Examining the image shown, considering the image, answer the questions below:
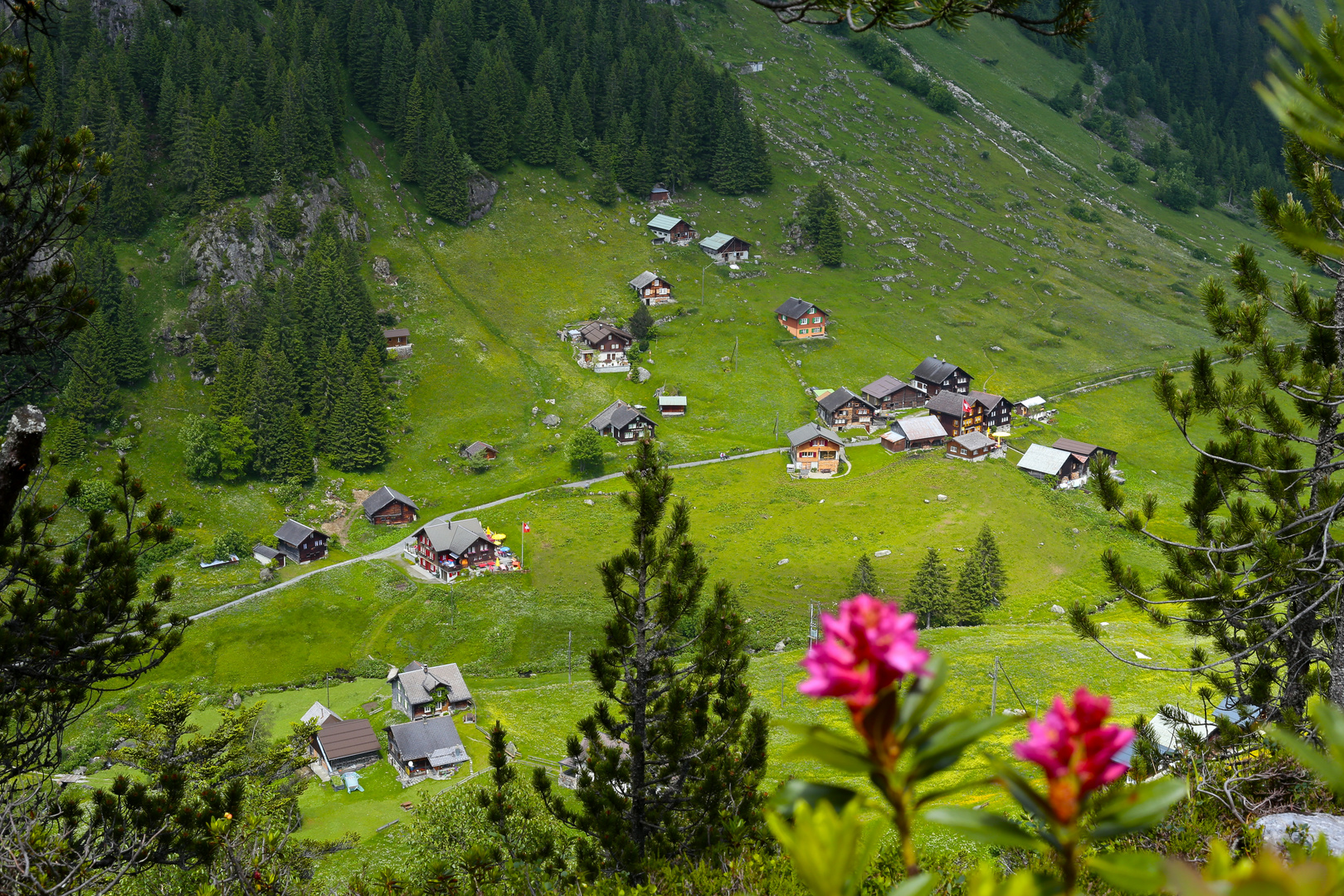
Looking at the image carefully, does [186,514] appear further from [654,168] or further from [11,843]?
[654,168]

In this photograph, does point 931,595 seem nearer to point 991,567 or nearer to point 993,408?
point 991,567

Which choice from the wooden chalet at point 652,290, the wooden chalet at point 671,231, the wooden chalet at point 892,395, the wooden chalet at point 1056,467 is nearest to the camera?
the wooden chalet at point 1056,467

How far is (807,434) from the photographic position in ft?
301

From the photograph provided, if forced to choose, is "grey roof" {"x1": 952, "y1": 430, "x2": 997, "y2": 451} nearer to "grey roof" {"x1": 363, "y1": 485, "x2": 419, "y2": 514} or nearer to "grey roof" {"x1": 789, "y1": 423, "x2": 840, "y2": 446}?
"grey roof" {"x1": 789, "y1": 423, "x2": 840, "y2": 446}

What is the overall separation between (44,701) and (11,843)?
3.91m

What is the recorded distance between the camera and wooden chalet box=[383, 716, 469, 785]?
2158 inches

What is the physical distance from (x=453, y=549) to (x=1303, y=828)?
72041 millimetres

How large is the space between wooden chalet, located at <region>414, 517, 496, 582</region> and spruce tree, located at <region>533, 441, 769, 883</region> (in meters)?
57.9

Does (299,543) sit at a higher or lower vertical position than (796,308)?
lower

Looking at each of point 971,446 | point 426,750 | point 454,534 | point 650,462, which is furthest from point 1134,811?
point 971,446

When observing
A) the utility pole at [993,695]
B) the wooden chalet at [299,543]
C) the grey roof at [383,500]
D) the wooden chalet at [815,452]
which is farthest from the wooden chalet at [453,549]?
the utility pole at [993,695]

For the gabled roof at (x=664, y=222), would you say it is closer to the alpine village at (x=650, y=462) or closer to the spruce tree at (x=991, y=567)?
the alpine village at (x=650, y=462)

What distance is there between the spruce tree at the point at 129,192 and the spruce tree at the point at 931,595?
10213 centimetres

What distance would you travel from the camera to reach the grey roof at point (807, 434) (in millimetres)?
91062
